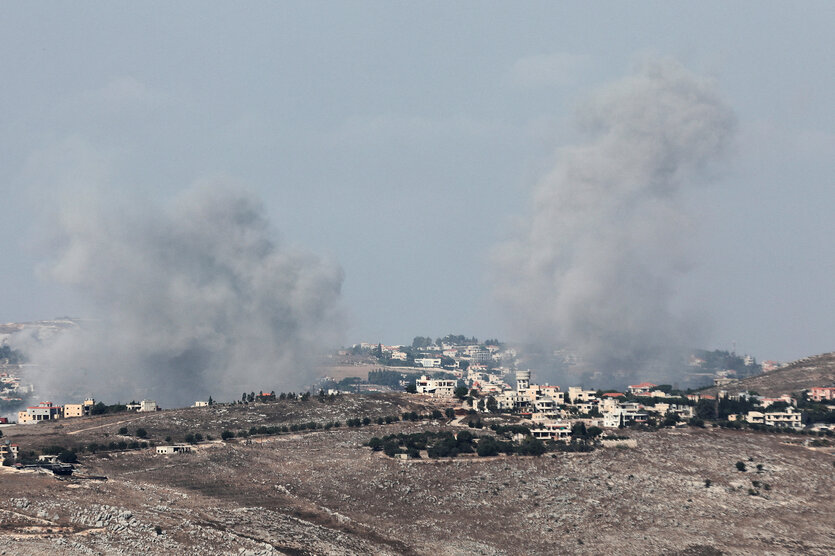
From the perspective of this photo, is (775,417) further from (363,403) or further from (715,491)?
(363,403)

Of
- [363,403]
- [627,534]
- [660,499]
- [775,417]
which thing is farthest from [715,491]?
[363,403]

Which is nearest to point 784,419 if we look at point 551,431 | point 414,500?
point 551,431

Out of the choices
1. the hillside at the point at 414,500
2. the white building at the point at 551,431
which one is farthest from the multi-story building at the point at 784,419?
the white building at the point at 551,431

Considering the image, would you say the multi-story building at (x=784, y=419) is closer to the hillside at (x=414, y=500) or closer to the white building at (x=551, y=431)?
the hillside at (x=414, y=500)

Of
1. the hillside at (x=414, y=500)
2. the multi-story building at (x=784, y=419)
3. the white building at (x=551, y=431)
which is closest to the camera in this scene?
the hillside at (x=414, y=500)

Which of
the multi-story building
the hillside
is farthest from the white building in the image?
the multi-story building

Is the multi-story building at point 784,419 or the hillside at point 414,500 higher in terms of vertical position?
the multi-story building at point 784,419

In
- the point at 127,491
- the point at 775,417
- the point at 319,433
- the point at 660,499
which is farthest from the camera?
the point at 775,417

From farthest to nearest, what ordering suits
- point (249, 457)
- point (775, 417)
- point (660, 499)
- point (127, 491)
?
point (775, 417), point (249, 457), point (660, 499), point (127, 491)

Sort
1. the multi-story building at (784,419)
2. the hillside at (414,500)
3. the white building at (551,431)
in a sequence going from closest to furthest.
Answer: the hillside at (414,500) < the white building at (551,431) < the multi-story building at (784,419)
